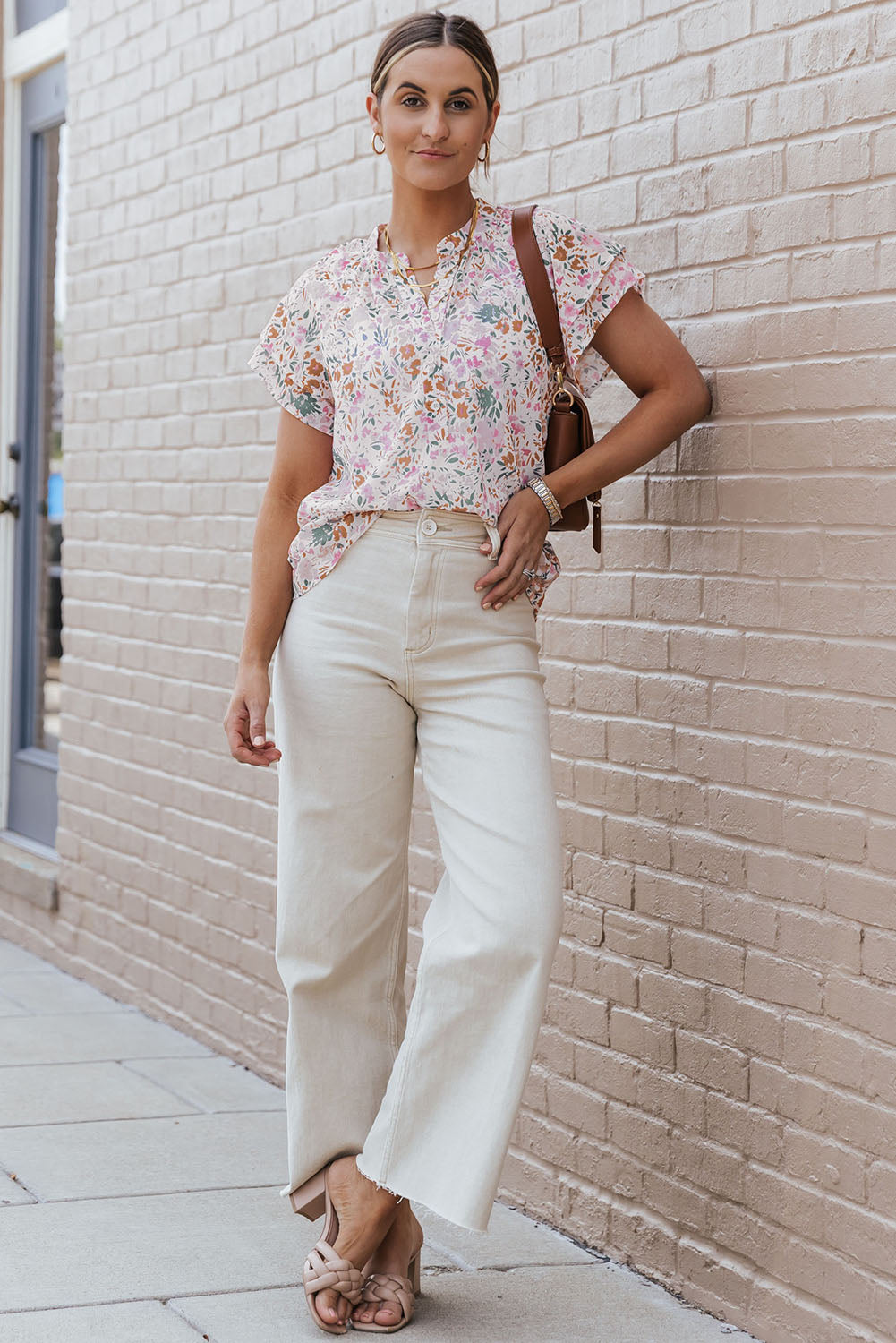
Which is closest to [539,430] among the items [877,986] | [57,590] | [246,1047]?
[877,986]

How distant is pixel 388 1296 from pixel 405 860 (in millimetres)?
723

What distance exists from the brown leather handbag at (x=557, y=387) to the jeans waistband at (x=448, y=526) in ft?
0.44

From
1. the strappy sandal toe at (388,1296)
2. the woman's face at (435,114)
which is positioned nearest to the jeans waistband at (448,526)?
the woman's face at (435,114)

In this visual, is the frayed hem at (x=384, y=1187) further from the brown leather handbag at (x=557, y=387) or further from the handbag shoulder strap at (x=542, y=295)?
the handbag shoulder strap at (x=542, y=295)

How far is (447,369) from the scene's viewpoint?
9.39 ft

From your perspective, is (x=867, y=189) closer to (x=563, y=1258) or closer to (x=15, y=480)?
(x=563, y=1258)

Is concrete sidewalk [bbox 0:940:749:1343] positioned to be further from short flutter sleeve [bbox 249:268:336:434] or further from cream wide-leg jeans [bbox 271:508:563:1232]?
short flutter sleeve [bbox 249:268:336:434]

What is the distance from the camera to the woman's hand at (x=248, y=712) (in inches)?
122

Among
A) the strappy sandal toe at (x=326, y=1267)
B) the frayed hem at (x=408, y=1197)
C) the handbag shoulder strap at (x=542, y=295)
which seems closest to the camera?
the frayed hem at (x=408, y=1197)

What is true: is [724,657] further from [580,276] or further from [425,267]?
[425,267]

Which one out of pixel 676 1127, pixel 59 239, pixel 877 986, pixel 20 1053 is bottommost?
pixel 20 1053

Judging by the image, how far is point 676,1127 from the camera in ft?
10.7

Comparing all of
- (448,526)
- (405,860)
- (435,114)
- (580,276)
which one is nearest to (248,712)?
(405,860)

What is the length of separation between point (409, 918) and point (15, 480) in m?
3.44
